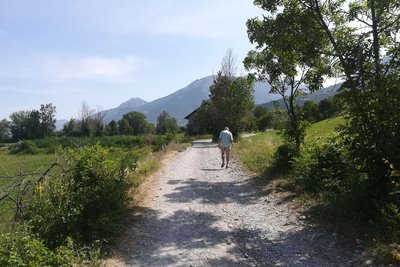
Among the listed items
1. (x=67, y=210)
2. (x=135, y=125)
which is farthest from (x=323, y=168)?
(x=135, y=125)

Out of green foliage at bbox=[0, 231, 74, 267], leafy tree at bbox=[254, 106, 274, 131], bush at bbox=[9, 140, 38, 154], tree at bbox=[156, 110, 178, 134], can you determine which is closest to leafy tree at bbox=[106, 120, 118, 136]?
tree at bbox=[156, 110, 178, 134]

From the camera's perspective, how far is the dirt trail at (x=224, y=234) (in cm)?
587

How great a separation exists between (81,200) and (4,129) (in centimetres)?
12822

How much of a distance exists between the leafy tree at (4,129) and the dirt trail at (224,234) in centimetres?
12164

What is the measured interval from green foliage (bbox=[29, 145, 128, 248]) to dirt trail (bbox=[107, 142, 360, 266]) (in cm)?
60

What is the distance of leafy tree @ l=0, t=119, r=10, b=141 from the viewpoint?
11669cm

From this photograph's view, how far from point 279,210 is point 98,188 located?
4.33m

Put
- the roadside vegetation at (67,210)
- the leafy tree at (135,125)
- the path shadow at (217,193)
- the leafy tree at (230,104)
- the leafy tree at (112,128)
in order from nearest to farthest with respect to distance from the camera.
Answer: the roadside vegetation at (67,210)
the path shadow at (217,193)
the leafy tree at (230,104)
the leafy tree at (112,128)
the leafy tree at (135,125)

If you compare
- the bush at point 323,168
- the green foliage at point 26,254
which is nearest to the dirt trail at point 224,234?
the bush at point 323,168

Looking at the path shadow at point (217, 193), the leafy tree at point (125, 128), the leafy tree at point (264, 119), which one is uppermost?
the leafy tree at point (125, 128)

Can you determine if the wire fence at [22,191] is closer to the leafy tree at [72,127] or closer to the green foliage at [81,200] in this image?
the green foliage at [81,200]

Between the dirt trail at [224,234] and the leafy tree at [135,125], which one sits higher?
the leafy tree at [135,125]

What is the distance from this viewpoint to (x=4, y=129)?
11900 cm

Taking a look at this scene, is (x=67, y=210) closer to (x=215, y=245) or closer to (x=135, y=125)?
(x=215, y=245)
